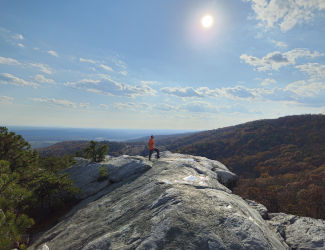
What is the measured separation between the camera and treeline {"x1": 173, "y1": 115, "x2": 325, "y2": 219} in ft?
84.0

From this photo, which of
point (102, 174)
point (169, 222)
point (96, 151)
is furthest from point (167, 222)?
Answer: point (96, 151)

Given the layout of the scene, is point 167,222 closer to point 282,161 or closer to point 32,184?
point 32,184

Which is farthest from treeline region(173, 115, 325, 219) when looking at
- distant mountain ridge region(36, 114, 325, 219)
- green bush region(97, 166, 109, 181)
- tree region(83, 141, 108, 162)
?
tree region(83, 141, 108, 162)

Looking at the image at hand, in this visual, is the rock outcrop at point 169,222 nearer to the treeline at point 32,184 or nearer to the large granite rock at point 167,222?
the large granite rock at point 167,222

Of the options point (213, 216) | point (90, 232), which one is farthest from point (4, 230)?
point (213, 216)

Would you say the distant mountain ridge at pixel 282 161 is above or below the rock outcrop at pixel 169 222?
below

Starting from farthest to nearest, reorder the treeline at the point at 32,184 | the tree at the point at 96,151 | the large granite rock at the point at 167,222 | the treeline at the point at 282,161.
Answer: the treeline at the point at 282,161, the tree at the point at 96,151, the treeline at the point at 32,184, the large granite rock at the point at 167,222

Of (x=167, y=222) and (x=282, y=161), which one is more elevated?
(x=167, y=222)

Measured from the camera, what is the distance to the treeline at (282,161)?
84.0 ft

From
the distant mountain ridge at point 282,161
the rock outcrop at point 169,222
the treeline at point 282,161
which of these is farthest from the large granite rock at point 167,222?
the distant mountain ridge at point 282,161

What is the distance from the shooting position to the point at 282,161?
67.1 metres

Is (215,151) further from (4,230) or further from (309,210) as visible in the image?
(4,230)

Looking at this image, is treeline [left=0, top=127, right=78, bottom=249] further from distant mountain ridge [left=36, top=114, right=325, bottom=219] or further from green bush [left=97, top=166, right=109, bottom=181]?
distant mountain ridge [left=36, top=114, right=325, bottom=219]

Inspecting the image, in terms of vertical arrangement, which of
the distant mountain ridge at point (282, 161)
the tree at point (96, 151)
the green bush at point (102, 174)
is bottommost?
the distant mountain ridge at point (282, 161)
